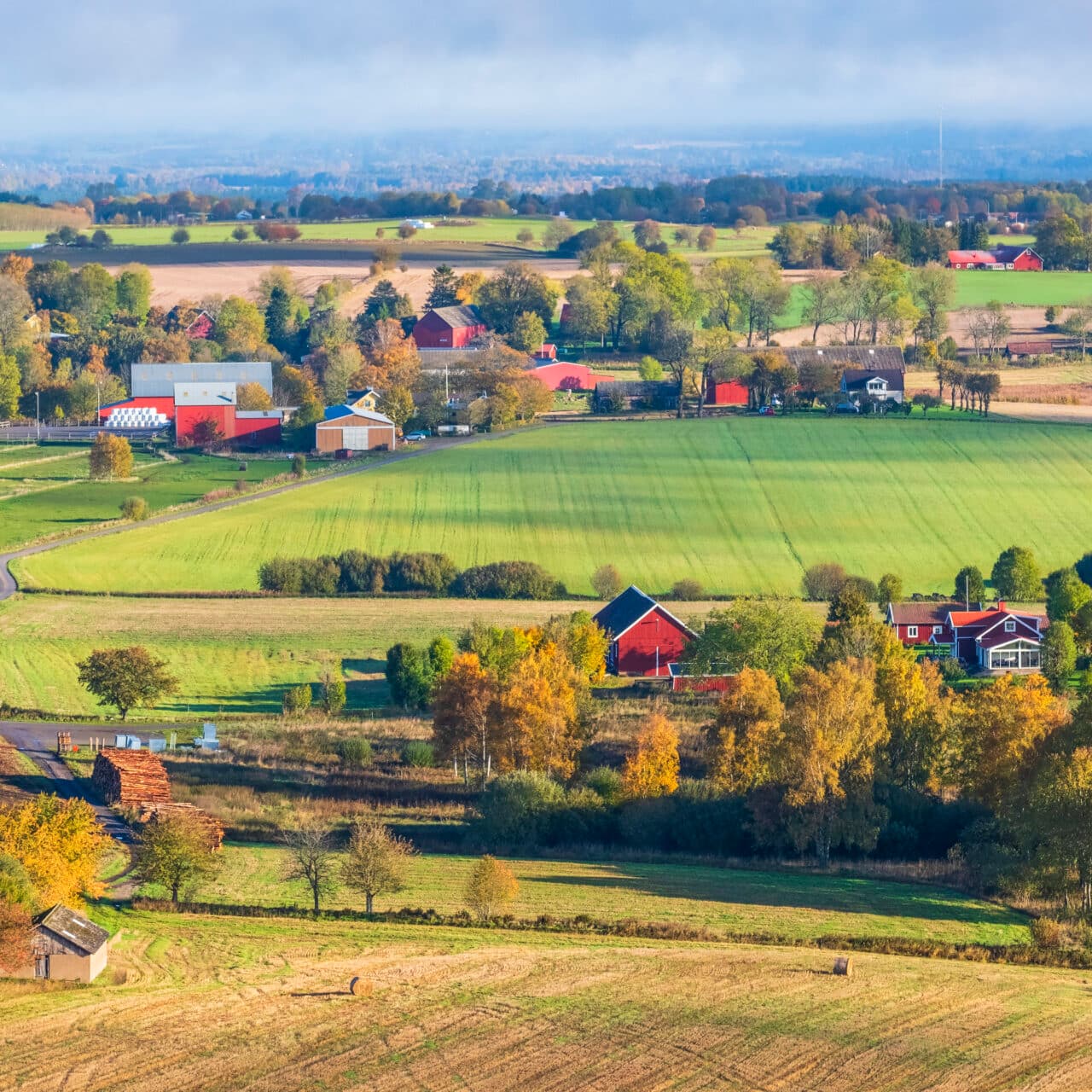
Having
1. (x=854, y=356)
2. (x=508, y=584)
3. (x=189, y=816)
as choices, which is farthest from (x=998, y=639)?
(x=854, y=356)

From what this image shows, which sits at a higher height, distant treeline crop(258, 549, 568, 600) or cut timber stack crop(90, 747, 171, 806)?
cut timber stack crop(90, 747, 171, 806)

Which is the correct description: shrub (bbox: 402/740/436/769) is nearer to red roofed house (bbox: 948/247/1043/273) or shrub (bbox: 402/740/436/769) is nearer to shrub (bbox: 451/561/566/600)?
shrub (bbox: 451/561/566/600)

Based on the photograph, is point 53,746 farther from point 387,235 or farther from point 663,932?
point 387,235

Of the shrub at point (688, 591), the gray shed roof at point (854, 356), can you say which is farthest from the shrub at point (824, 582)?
the gray shed roof at point (854, 356)

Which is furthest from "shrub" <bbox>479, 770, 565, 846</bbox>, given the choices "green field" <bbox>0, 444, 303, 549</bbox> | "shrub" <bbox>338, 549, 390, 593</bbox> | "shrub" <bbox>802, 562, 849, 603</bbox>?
"green field" <bbox>0, 444, 303, 549</bbox>

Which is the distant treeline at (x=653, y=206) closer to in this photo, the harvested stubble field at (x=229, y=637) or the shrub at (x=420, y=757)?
the harvested stubble field at (x=229, y=637)
